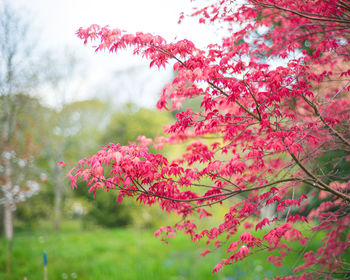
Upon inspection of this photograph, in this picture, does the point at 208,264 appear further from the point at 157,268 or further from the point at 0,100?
the point at 0,100

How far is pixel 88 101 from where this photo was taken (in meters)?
15.9

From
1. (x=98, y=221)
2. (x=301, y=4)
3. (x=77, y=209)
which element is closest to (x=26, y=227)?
(x=77, y=209)

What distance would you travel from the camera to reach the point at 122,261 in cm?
565

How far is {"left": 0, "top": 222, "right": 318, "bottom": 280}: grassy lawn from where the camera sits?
4.77 m

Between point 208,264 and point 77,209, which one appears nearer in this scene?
point 208,264

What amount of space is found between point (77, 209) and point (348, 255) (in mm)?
9269

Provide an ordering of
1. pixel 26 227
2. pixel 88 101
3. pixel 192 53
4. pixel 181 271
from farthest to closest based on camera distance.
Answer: pixel 88 101
pixel 26 227
pixel 181 271
pixel 192 53

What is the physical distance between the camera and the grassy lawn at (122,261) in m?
4.77

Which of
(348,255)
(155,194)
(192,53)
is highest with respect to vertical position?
(192,53)

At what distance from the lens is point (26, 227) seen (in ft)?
38.5

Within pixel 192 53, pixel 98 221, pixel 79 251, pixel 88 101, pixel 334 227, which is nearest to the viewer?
pixel 192 53

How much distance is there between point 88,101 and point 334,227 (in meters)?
14.8

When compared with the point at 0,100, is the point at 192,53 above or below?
below

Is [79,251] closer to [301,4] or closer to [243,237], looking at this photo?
[243,237]
